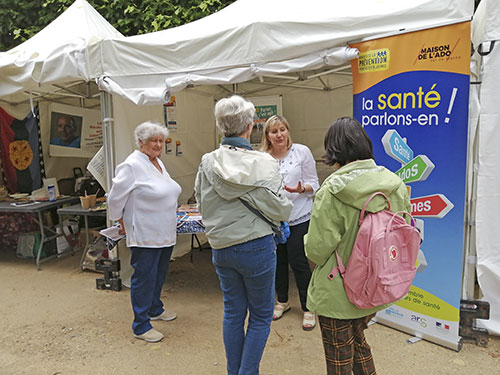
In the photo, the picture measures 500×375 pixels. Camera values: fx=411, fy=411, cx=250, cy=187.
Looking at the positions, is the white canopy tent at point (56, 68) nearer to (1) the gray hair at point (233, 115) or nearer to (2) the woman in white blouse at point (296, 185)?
(2) the woman in white blouse at point (296, 185)

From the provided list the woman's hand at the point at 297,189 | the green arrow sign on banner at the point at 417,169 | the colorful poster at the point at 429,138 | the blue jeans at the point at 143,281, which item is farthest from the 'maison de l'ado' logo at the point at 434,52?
the blue jeans at the point at 143,281

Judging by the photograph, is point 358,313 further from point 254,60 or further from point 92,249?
point 92,249

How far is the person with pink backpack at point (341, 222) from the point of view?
5.71 ft

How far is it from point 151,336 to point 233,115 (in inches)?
76.1

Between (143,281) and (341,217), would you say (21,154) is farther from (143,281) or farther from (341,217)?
(341,217)

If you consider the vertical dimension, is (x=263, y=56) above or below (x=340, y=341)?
above

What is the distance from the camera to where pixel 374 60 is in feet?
9.71

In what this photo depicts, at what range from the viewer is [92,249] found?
4.90m

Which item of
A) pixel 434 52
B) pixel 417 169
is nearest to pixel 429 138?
pixel 417 169

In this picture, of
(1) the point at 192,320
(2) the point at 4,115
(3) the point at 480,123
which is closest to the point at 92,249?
(1) the point at 192,320

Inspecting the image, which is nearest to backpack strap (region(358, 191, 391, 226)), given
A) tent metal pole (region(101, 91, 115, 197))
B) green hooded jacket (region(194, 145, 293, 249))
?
green hooded jacket (region(194, 145, 293, 249))

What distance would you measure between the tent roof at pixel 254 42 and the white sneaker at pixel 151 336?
194 centimetres

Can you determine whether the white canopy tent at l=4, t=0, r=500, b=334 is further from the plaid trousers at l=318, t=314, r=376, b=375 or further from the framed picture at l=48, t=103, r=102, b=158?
the framed picture at l=48, t=103, r=102, b=158

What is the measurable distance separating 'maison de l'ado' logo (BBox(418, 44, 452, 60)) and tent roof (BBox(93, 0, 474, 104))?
0.16 meters
